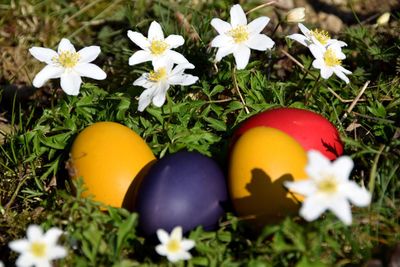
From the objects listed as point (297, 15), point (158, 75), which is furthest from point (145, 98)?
point (297, 15)

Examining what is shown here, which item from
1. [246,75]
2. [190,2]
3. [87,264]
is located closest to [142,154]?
[87,264]

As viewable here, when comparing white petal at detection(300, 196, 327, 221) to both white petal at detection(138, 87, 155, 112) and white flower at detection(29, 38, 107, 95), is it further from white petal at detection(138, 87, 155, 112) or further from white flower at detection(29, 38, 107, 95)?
white flower at detection(29, 38, 107, 95)

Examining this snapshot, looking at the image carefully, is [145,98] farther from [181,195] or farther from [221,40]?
[181,195]

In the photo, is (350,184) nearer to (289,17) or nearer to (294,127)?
(294,127)

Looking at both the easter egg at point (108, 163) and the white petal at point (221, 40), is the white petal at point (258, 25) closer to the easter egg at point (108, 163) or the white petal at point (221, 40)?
the white petal at point (221, 40)

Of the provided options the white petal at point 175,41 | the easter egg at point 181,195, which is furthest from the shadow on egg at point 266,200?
the white petal at point 175,41
